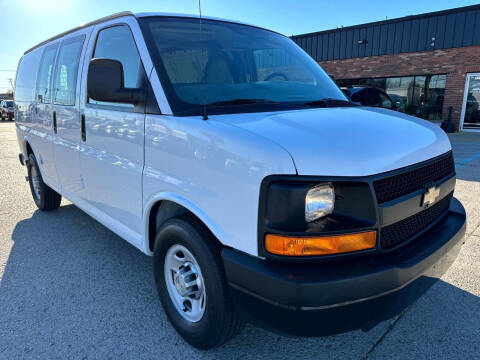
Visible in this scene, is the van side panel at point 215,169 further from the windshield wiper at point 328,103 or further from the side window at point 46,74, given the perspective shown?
the side window at point 46,74

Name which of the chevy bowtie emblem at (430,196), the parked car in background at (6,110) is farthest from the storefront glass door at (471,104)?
the parked car in background at (6,110)

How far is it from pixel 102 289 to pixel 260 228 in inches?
75.7

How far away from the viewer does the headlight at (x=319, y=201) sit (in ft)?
5.41

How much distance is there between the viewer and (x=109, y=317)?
8.46ft

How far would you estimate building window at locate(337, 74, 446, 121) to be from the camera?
15.8m

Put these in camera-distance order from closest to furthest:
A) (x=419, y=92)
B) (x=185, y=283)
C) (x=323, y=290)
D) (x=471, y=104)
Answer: (x=323, y=290), (x=185, y=283), (x=471, y=104), (x=419, y=92)

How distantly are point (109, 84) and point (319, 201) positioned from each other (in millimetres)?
1474

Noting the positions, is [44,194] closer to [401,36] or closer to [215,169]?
[215,169]

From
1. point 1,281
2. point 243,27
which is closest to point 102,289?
point 1,281

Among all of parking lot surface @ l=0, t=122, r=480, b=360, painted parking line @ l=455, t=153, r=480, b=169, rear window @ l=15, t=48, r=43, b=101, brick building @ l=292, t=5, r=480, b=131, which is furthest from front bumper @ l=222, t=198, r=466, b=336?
brick building @ l=292, t=5, r=480, b=131

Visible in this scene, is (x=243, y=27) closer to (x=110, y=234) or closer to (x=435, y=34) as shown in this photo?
(x=110, y=234)

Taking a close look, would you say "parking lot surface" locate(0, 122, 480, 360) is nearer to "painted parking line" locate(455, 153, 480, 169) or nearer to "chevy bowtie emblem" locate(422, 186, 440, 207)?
"chevy bowtie emblem" locate(422, 186, 440, 207)

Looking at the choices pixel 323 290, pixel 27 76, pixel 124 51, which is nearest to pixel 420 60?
pixel 27 76

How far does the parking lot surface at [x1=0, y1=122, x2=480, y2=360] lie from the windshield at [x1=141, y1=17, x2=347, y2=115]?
59.5 inches
